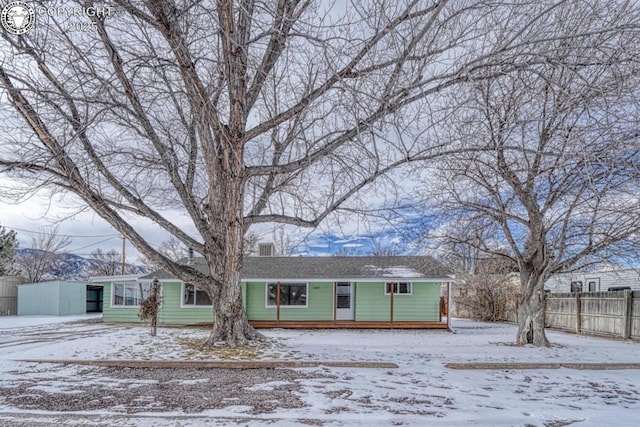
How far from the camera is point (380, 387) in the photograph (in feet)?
18.4

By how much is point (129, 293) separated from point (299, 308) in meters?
7.71

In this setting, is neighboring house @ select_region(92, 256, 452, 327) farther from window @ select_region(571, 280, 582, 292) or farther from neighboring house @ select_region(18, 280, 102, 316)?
window @ select_region(571, 280, 582, 292)

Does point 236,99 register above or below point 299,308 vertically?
above

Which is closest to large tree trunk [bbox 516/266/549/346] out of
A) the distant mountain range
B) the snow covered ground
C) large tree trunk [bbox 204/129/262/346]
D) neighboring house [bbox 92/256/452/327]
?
the snow covered ground

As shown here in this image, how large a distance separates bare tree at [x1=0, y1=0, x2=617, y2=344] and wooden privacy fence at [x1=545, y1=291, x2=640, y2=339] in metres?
8.69

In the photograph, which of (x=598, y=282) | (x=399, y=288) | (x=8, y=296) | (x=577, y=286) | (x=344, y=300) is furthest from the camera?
(x=8, y=296)

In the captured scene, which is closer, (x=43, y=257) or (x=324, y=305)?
(x=324, y=305)

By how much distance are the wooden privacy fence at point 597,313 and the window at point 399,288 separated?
5.35m

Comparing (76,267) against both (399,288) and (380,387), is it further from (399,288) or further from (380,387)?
(380,387)

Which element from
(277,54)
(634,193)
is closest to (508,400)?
(634,193)

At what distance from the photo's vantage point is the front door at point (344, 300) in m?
16.1

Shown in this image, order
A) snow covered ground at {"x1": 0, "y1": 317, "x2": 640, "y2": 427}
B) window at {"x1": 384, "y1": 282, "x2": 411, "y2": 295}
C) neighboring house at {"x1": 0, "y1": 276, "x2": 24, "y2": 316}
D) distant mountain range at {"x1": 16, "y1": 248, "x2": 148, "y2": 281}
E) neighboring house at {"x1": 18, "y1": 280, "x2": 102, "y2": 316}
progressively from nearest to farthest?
snow covered ground at {"x1": 0, "y1": 317, "x2": 640, "y2": 427}
window at {"x1": 384, "y1": 282, "x2": 411, "y2": 295}
neighboring house at {"x1": 18, "y1": 280, "x2": 102, "y2": 316}
neighboring house at {"x1": 0, "y1": 276, "x2": 24, "y2": 316}
distant mountain range at {"x1": 16, "y1": 248, "x2": 148, "y2": 281}

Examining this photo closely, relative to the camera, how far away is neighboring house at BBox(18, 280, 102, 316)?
2216cm

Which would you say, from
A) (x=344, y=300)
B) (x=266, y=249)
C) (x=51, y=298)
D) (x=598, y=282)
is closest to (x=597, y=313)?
(x=598, y=282)
